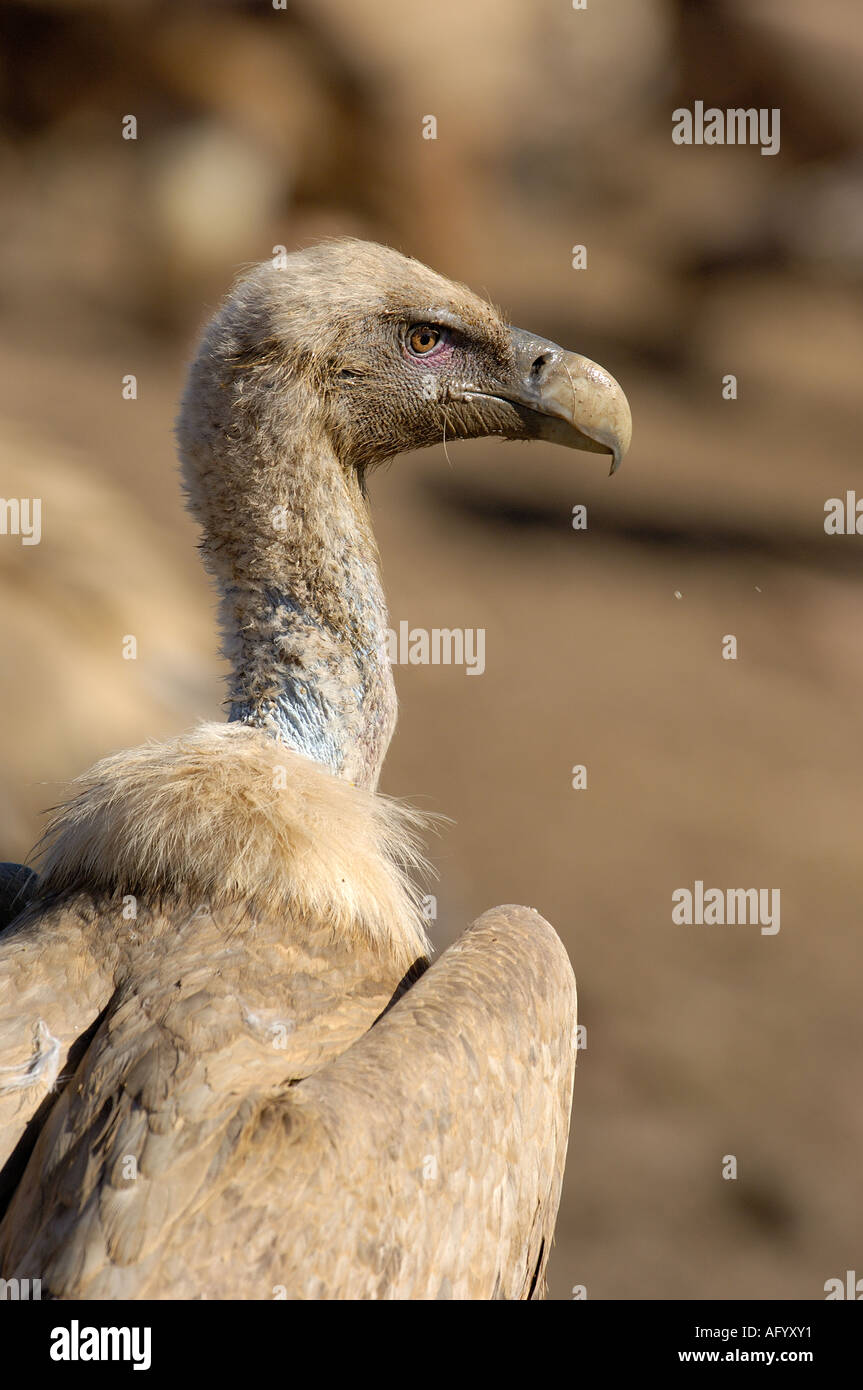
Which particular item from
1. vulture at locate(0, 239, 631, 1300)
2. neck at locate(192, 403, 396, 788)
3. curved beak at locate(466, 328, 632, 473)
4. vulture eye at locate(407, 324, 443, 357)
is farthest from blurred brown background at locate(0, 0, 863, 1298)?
vulture eye at locate(407, 324, 443, 357)

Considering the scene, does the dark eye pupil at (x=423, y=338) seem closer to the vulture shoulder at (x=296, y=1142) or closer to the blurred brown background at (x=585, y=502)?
the vulture shoulder at (x=296, y=1142)

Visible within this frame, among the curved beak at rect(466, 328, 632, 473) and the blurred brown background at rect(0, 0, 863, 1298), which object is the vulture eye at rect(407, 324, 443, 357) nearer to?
the curved beak at rect(466, 328, 632, 473)

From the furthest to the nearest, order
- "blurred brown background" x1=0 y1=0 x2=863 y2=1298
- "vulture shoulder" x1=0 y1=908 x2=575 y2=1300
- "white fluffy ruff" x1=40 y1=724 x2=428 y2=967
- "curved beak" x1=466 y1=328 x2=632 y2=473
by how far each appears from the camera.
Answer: "blurred brown background" x1=0 y1=0 x2=863 y2=1298 < "curved beak" x1=466 y1=328 x2=632 y2=473 < "white fluffy ruff" x1=40 y1=724 x2=428 y2=967 < "vulture shoulder" x1=0 y1=908 x2=575 y2=1300

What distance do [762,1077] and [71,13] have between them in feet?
43.8

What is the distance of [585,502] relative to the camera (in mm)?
12039

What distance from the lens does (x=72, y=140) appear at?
15.2 m

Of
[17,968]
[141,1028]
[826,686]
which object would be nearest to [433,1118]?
[141,1028]

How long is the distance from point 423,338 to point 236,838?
1.47m

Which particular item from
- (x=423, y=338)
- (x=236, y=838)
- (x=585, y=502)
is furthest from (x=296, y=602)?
(x=585, y=502)

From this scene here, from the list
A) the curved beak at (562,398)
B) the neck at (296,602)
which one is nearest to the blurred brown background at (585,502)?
the neck at (296,602)

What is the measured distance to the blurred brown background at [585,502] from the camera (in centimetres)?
658

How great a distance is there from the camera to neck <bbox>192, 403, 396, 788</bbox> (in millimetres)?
3299

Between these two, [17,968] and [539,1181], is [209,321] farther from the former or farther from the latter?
[539,1181]

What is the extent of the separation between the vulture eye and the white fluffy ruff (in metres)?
1.12
